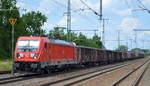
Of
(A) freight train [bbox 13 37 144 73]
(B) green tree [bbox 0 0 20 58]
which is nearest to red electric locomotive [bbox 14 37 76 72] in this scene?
(A) freight train [bbox 13 37 144 73]

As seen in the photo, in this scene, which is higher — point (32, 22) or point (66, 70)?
point (32, 22)

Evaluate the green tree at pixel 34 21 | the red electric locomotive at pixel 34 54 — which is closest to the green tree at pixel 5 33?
the green tree at pixel 34 21

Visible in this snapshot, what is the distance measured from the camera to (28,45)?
2758cm

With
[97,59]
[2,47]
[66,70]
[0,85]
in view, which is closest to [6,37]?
[2,47]

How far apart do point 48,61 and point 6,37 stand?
159 ft

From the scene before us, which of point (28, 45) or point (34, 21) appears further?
point (34, 21)

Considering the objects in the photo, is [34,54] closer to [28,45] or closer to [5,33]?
[28,45]

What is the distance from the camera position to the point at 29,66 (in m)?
26.8

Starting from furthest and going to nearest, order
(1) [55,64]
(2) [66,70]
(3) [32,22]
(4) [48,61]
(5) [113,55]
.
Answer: (3) [32,22]
(5) [113,55]
(2) [66,70]
(1) [55,64]
(4) [48,61]

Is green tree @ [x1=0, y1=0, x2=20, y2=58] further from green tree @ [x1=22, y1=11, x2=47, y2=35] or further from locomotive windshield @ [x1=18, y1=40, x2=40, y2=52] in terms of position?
locomotive windshield @ [x1=18, y1=40, x2=40, y2=52]

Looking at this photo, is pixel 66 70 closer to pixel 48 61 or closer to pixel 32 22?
pixel 48 61

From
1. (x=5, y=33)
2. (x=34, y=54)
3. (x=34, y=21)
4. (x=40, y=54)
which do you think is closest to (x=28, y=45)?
(x=34, y=54)

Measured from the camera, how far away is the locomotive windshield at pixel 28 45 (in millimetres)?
27388

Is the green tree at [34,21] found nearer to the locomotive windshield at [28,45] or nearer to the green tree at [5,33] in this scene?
the green tree at [5,33]
